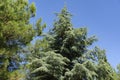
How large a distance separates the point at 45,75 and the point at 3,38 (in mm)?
5687

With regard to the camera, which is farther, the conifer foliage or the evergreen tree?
the evergreen tree

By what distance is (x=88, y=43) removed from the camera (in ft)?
59.8

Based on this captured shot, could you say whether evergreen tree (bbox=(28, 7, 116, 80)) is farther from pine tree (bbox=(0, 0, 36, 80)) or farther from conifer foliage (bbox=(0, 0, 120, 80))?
pine tree (bbox=(0, 0, 36, 80))

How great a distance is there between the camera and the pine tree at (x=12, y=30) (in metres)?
12.5

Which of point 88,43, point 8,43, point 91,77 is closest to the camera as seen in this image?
point 8,43

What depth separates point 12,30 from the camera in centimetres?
1263

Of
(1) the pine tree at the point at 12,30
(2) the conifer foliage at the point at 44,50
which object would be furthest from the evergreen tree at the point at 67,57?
(1) the pine tree at the point at 12,30

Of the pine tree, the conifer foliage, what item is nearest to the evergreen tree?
the conifer foliage

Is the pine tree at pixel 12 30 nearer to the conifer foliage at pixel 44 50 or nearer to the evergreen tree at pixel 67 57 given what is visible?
the conifer foliage at pixel 44 50

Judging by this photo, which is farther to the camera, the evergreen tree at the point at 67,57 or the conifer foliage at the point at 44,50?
the evergreen tree at the point at 67,57

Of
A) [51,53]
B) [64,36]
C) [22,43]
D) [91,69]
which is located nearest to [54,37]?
[64,36]

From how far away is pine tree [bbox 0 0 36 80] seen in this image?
1249 centimetres

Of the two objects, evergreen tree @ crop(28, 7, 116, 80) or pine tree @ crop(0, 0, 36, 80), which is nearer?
pine tree @ crop(0, 0, 36, 80)

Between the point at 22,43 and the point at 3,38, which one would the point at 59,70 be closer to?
the point at 22,43
